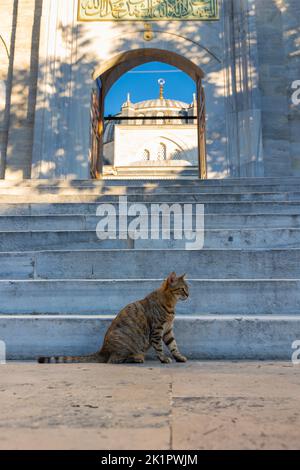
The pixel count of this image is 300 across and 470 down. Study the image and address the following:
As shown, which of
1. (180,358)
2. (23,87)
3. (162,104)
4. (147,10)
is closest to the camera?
(180,358)

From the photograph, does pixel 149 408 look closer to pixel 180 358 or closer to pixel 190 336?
pixel 180 358

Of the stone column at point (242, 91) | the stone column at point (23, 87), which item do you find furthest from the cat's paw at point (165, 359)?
the stone column at point (23, 87)

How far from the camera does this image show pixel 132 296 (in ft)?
10.8

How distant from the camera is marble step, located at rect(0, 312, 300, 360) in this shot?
2736 mm

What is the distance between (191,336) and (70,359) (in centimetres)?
85

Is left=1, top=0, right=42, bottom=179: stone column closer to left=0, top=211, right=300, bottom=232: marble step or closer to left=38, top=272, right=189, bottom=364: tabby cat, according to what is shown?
left=0, top=211, right=300, bottom=232: marble step

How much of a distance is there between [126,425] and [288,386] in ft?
3.03

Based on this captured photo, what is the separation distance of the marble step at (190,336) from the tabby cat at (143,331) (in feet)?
0.50

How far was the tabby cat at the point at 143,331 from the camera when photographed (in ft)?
8.54

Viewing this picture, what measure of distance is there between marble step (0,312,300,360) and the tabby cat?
15 cm

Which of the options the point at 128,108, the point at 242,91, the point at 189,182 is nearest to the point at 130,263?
the point at 189,182

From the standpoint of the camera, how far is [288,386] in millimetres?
1883

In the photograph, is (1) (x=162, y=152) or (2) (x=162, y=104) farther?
(2) (x=162, y=104)

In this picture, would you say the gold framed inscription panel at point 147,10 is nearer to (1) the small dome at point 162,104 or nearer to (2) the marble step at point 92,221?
(2) the marble step at point 92,221
